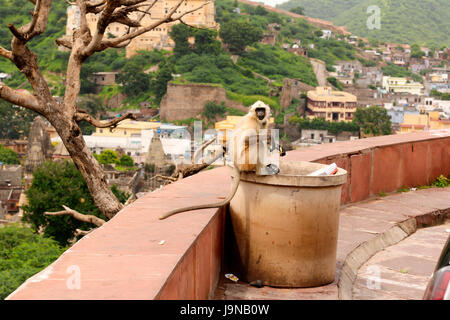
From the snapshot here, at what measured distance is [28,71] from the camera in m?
3.90

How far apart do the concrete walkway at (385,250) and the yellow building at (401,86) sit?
76637mm

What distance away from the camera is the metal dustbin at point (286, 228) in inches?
85.1

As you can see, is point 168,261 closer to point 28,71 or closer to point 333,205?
point 333,205

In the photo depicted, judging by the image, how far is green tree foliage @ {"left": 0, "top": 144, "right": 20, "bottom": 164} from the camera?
49969 mm

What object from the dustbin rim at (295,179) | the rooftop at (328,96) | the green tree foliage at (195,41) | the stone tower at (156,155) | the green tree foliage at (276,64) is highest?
the green tree foliage at (195,41)

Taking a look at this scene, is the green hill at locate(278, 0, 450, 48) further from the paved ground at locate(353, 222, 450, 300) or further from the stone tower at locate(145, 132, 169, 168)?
the paved ground at locate(353, 222, 450, 300)

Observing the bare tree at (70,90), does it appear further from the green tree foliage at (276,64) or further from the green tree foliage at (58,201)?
the green tree foliage at (276,64)

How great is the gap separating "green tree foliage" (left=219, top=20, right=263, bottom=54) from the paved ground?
66.3 metres

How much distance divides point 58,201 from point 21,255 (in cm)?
300

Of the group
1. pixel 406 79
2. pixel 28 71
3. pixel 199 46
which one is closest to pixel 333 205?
pixel 28 71

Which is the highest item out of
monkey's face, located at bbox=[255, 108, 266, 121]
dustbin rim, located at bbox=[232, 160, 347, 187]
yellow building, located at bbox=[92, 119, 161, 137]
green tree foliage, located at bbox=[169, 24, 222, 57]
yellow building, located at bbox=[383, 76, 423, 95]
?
green tree foliage, located at bbox=[169, 24, 222, 57]

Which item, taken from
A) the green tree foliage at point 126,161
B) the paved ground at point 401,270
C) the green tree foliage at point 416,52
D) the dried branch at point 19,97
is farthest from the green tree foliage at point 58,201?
the green tree foliage at point 416,52

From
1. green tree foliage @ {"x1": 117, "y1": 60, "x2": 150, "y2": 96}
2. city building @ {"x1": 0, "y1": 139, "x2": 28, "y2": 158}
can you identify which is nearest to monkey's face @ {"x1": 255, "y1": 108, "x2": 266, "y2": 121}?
city building @ {"x1": 0, "y1": 139, "x2": 28, "y2": 158}
